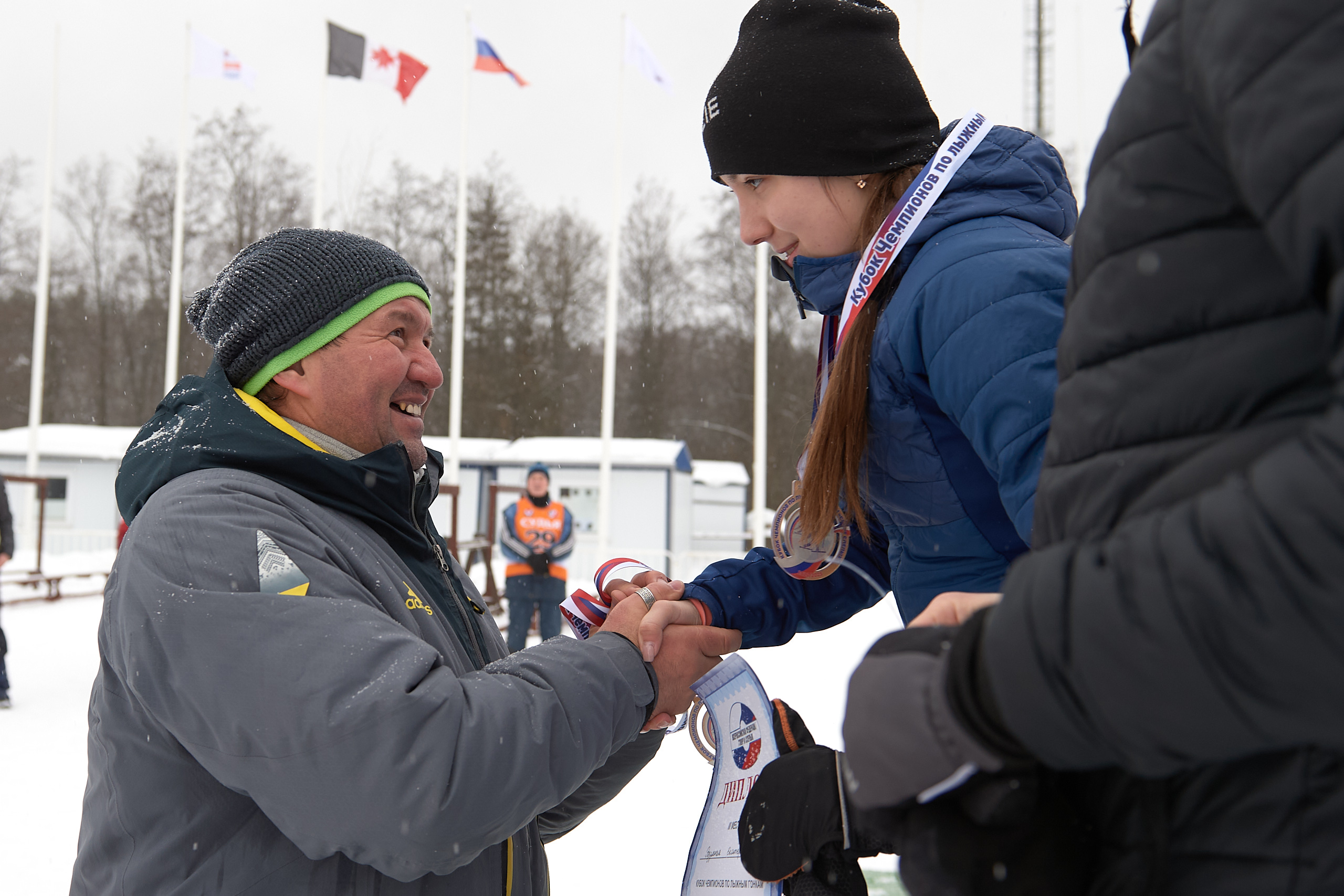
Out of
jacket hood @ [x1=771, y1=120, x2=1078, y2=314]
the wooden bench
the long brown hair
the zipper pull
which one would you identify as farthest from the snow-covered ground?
the wooden bench

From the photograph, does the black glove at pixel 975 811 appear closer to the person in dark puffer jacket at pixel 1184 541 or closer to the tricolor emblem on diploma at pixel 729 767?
the person in dark puffer jacket at pixel 1184 541

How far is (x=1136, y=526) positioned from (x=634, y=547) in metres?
16.7

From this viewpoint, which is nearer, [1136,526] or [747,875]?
[1136,526]

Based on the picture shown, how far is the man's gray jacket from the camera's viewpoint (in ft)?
4.25

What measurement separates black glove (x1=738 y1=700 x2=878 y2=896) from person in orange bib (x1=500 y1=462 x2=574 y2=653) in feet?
26.6

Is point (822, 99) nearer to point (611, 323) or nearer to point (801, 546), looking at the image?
point (801, 546)

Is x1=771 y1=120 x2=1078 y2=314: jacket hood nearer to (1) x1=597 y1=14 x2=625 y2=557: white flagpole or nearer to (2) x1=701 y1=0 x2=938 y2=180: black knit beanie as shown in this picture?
(2) x1=701 y1=0 x2=938 y2=180: black knit beanie

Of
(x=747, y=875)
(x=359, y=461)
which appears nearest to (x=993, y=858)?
(x=747, y=875)

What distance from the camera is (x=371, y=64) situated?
46.1 feet

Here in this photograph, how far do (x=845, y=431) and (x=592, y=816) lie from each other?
3948 millimetres

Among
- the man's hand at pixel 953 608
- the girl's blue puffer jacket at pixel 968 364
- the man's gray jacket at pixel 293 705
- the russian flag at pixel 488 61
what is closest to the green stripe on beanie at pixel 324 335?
the man's gray jacket at pixel 293 705

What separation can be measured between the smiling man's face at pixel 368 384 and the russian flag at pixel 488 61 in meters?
13.3

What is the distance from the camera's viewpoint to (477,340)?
84.5 ft

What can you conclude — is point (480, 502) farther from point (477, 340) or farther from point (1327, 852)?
point (1327, 852)
